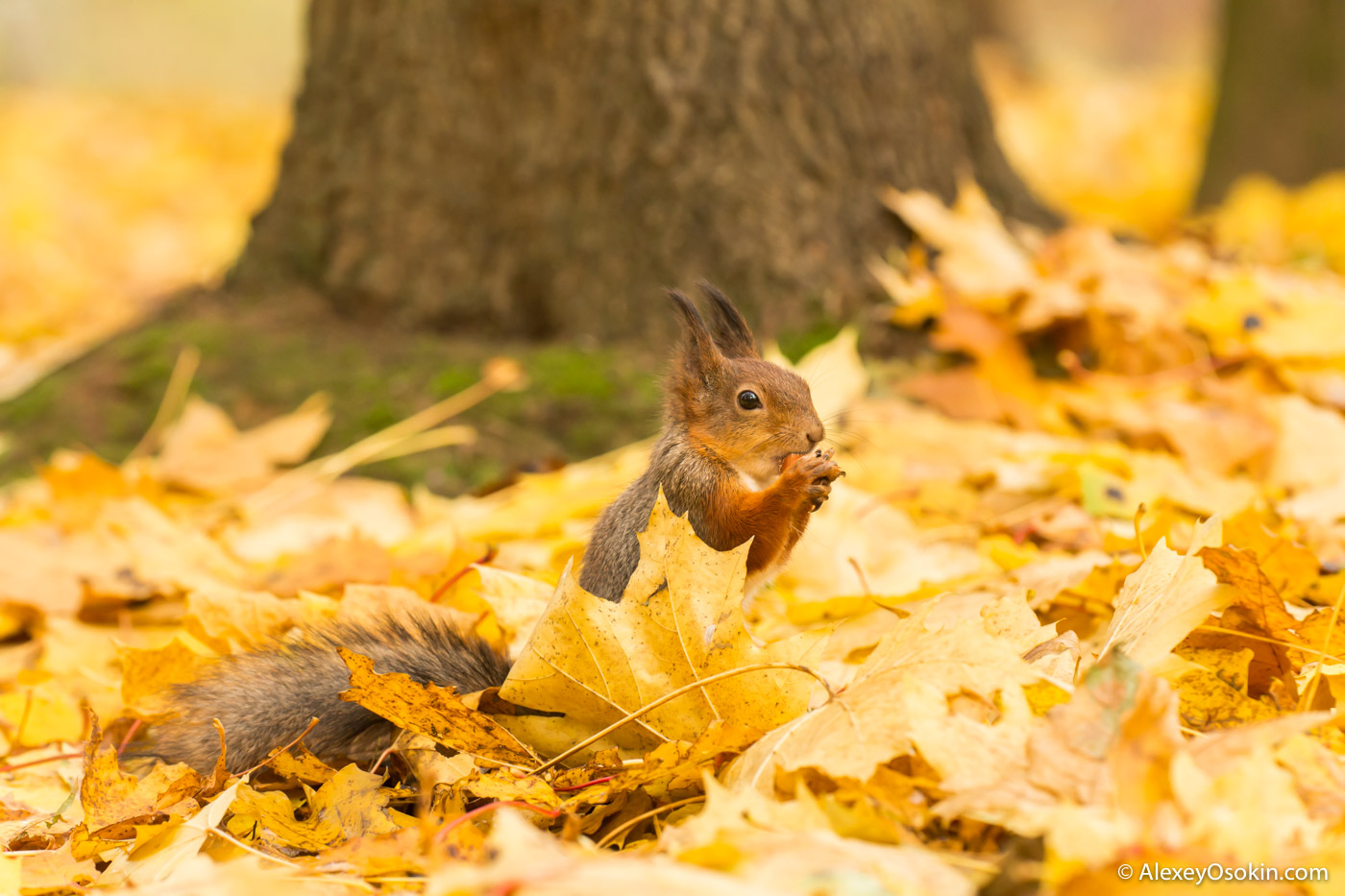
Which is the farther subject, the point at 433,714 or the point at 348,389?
the point at 348,389

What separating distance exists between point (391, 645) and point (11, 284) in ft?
23.4

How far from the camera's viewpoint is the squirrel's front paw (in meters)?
1.85

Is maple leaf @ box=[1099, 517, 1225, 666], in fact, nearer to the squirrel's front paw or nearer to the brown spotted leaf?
the squirrel's front paw

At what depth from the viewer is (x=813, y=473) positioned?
1.84m

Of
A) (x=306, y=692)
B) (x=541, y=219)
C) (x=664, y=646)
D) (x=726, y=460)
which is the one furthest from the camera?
(x=541, y=219)

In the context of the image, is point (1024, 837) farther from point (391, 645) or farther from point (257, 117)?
point (257, 117)

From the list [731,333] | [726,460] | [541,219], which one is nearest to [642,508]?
[726,460]

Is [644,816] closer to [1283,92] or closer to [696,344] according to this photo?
[696,344]

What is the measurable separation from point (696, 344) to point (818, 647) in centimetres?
90

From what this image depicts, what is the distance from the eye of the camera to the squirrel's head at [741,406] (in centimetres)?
212

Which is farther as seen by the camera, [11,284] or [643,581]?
[11,284]

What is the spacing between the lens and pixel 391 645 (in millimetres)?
1733

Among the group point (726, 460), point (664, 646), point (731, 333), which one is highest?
point (731, 333)

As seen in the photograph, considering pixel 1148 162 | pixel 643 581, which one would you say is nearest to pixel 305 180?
pixel 643 581
